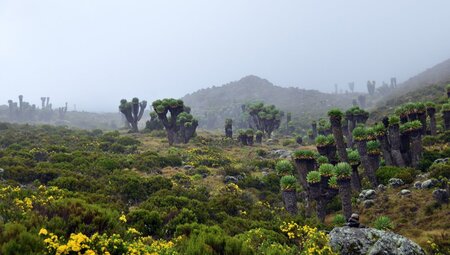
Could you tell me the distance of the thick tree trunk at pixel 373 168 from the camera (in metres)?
23.4

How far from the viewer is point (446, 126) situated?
101 ft

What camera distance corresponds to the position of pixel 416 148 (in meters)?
24.6

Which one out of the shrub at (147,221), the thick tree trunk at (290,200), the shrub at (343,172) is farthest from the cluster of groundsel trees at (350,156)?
the shrub at (147,221)

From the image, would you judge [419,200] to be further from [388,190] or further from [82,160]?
[82,160]

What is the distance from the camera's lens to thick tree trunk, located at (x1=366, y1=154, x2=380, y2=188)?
76.7 feet

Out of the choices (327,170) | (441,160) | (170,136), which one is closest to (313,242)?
(327,170)

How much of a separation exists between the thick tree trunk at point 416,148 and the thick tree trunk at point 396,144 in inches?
30.0

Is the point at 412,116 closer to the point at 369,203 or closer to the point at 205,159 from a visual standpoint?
the point at 369,203

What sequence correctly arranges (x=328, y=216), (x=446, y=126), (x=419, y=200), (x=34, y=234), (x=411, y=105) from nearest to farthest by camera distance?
(x=34, y=234)
(x=419, y=200)
(x=328, y=216)
(x=411, y=105)
(x=446, y=126)

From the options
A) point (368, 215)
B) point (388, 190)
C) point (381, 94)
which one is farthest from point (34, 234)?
point (381, 94)

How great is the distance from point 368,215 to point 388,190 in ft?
11.7

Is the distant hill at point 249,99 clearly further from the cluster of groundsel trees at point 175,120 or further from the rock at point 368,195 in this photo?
the rock at point 368,195

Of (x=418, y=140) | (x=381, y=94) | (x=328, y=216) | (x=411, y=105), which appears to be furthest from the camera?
(x=381, y=94)

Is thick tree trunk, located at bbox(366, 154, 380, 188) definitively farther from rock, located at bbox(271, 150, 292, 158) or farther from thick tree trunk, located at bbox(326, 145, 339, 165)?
rock, located at bbox(271, 150, 292, 158)
